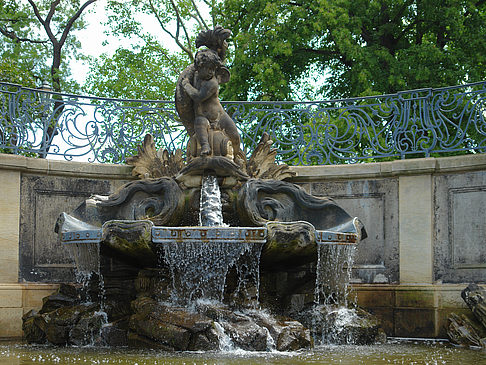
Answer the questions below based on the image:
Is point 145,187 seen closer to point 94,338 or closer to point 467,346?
point 94,338

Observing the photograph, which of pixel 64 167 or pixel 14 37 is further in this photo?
pixel 14 37

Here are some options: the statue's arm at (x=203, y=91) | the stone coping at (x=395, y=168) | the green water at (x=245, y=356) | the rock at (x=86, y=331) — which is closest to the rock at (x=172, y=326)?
the green water at (x=245, y=356)

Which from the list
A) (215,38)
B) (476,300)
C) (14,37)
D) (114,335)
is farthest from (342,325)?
(14,37)

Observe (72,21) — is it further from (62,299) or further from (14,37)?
(62,299)

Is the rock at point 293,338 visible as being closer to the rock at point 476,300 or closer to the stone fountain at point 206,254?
the stone fountain at point 206,254

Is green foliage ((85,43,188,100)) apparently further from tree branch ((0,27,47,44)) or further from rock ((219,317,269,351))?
rock ((219,317,269,351))

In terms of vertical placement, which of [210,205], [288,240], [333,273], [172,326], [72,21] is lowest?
[172,326]

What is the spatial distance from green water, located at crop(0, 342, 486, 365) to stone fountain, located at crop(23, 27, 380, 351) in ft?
1.03

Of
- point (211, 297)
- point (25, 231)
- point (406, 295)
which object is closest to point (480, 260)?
point (406, 295)

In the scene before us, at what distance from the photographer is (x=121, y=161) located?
10.2m

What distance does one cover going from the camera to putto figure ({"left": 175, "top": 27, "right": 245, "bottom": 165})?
8500mm

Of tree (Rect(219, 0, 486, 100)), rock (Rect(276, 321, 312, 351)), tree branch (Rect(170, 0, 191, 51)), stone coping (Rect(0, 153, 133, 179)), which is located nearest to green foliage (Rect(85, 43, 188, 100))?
tree branch (Rect(170, 0, 191, 51))

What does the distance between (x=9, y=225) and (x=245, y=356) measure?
13.3 ft

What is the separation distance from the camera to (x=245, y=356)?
6105mm
